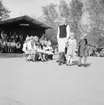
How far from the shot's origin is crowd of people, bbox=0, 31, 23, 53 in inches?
907

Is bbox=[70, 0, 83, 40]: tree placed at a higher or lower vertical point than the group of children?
higher

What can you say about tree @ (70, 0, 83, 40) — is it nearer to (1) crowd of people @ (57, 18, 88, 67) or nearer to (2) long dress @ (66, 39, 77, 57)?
(1) crowd of people @ (57, 18, 88, 67)

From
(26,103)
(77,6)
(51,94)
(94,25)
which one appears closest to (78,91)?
(51,94)

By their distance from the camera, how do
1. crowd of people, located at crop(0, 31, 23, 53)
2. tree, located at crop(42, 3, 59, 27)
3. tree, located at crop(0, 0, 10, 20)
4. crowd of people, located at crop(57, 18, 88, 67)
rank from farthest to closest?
1. tree, located at crop(42, 3, 59, 27)
2. tree, located at crop(0, 0, 10, 20)
3. crowd of people, located at crop(0, 31, 23, 53)
4. crowd of people, located at crop(57, 18, 88, 67)

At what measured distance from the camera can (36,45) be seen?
580 inches

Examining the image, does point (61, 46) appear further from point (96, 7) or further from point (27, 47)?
point (96, 7)

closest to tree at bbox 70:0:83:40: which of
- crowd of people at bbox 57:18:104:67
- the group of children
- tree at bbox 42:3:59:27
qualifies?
tree at bbox 42:3:59:27

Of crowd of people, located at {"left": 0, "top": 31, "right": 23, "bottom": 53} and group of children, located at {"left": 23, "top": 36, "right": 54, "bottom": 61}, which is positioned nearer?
group of children, located at {"left": 23, "top": 36, "right": 54, "bottom": 61}

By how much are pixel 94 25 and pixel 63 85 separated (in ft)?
118

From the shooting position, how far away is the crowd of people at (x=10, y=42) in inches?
907

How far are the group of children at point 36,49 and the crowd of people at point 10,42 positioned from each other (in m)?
8.68

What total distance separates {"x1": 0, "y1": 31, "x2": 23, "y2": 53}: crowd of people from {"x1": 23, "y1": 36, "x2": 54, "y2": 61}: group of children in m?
8.68

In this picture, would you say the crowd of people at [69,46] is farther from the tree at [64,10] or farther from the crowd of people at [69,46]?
the tree at [64,10]

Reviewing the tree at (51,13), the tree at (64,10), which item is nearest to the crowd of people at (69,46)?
the tree at (64,10)
